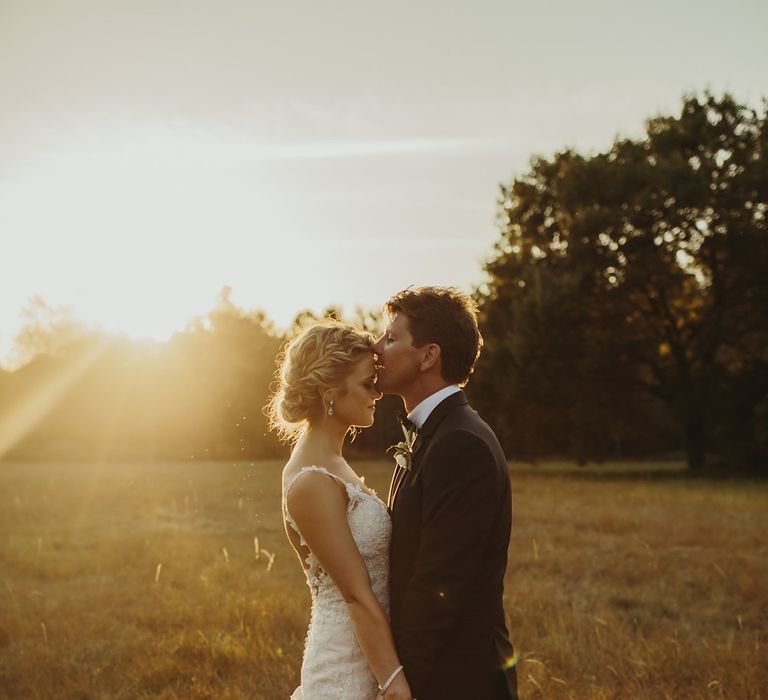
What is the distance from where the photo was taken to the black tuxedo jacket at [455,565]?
9.76 feet

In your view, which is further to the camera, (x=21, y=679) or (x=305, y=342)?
(x=21, y=679)

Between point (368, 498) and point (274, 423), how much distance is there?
3.25ft

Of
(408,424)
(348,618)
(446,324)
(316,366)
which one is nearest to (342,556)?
(348,618)

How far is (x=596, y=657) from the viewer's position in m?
6.72

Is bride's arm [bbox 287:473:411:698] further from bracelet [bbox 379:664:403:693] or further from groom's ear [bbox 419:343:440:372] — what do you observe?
groom's ear [bbox 419:343:440:372]

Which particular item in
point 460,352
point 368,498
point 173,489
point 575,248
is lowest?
point 173,489

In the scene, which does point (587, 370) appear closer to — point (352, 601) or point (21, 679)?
point (21, 679)

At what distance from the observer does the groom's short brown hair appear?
343 centimetres

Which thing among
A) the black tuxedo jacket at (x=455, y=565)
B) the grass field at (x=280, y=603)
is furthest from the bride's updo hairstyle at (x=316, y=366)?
the grass field at (x=280, y=603)

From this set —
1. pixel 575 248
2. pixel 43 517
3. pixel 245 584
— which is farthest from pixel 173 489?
pixel 575 248

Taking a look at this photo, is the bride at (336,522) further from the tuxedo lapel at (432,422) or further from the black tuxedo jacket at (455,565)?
the tuxedo lapel at (432,422)

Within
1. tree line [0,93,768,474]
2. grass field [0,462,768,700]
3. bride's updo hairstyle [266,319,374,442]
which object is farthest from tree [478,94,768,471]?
bride's updo hairstyle [266,319,374,442]

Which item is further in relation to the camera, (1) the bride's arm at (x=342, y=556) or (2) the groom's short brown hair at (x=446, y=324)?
(2) the groom's short brown hair at (x=446, y=324)

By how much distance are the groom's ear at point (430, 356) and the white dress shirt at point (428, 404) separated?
12 cm
